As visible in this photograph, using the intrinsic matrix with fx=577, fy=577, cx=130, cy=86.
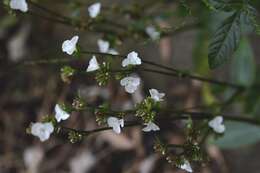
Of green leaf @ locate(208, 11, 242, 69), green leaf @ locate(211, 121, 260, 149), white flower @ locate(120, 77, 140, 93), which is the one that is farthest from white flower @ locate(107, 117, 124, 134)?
green leaf @ locate(211, 121, 260, 149)

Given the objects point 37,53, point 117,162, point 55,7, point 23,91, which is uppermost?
point 55,7

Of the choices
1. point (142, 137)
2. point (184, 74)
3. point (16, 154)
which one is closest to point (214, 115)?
point (184, 74)

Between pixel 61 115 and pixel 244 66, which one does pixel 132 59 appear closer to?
pixel 61 115

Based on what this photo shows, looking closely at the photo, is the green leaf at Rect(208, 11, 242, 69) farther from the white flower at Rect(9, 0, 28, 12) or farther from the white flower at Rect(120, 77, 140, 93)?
the white flower at Rect(9, 0, 28, 12)

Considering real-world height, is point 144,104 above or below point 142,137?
above

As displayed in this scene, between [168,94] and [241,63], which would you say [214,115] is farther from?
[168,94]

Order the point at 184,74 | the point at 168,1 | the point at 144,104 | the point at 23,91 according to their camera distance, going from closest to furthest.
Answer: the point at 144,104
the point at 184,74
the point at 168,1
the point at 23,91

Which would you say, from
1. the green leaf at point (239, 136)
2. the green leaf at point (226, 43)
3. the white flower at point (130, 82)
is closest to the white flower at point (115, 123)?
the white flower at point (130, 82)

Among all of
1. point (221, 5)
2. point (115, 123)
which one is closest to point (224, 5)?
point (221, 5)
